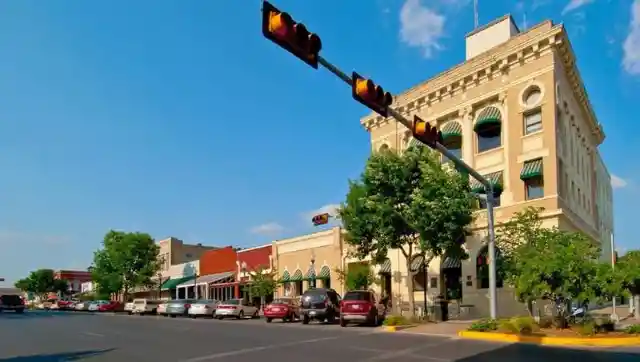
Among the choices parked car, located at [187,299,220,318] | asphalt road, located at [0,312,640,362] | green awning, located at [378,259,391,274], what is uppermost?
green awning, located at [378,259,391,274]

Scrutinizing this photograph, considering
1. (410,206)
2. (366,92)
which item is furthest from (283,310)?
(366,92)

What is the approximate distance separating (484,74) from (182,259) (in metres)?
60.2

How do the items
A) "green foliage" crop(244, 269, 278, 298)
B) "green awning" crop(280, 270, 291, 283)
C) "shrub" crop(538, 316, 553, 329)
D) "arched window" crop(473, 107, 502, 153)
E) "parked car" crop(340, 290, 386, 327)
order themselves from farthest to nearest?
"green awning" crop(280, 270, 291, 283) < "green foliage" crop(244, 269, 278, 298) < "arched window" crop(473, 107, 502, 153) < "parked car" crop(340, 290, 386, 327) < "shrub" crop(538, 316, 553, 329)

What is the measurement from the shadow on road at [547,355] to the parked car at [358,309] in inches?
458

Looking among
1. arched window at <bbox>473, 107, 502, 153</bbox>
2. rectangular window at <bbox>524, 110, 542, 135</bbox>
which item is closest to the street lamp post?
arched window at <bbox>473, 107, 502, 153</bbox>

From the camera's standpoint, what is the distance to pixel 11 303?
65438 mm

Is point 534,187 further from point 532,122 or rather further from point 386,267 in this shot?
point 386,267

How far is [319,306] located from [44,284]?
4982 inches

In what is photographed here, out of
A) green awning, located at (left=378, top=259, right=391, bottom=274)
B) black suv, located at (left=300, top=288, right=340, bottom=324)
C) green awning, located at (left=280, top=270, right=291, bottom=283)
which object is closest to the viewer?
black suv, located at (left=300, top=288, right=340, bottom=324)

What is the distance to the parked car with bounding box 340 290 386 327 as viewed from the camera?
28.5 m

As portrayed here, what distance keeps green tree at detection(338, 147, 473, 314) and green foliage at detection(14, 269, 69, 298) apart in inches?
4973

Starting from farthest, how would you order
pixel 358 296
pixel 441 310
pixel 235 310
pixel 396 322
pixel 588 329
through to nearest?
pixel 235 310, pixel 441 310, pixel 358 296, pixel 396 322, pixel 588 329

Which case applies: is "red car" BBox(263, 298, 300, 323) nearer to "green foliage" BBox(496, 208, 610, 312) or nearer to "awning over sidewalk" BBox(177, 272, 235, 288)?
"green foliage" BBox(496, 208, 610, 312)

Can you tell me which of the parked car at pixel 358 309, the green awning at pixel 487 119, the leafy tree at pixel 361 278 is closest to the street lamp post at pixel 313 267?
the leafy tree at pixel 361 278
